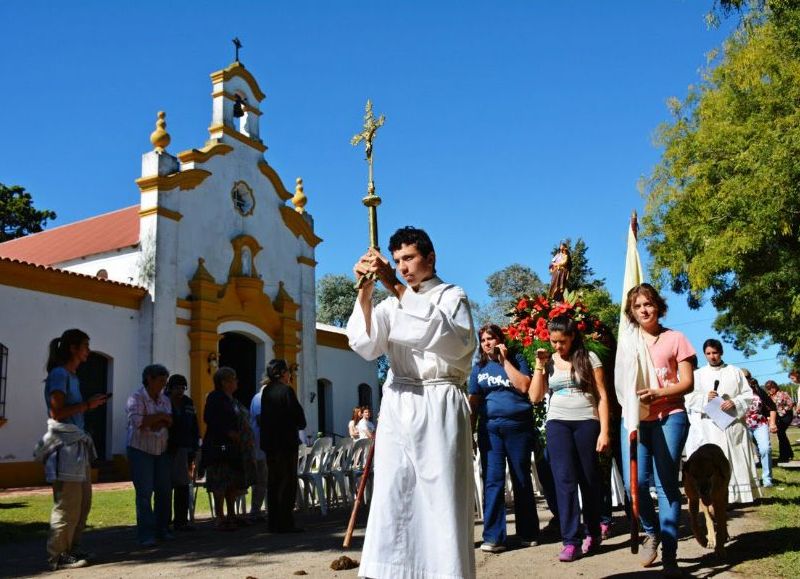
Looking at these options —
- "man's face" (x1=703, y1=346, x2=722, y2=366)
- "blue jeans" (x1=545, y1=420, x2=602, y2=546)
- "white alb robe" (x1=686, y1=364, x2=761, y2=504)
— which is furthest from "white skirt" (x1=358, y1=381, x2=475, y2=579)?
"man's face" (x1=703, y1=346, x2=722, y2=366)

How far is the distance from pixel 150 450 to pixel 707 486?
5.09 metres

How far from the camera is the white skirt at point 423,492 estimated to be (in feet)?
12.0

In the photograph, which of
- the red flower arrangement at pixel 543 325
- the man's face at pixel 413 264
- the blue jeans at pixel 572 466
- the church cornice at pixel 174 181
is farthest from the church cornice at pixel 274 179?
the man's face at pixel 413 264

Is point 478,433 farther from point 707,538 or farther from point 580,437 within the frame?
point 707,538

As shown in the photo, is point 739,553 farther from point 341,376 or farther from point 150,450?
point 341,376

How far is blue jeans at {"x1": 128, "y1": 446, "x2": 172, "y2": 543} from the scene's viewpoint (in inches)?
286

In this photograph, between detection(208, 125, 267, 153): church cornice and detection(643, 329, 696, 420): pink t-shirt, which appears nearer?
detection(643, 329, 696, 420): pink t-shirt

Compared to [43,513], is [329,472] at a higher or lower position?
higher

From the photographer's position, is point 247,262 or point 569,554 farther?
point 247,262

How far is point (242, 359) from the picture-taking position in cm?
2109

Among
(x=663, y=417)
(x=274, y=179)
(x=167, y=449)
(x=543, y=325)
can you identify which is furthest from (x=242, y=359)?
(x=663, y=417)

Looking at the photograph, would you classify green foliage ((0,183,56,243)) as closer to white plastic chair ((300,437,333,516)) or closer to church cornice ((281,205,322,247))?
church cornice ((281,205,322,247))

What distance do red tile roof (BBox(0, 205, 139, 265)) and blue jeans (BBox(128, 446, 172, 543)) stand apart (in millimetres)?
11852

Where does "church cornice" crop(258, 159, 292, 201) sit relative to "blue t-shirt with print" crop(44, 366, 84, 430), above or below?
above
